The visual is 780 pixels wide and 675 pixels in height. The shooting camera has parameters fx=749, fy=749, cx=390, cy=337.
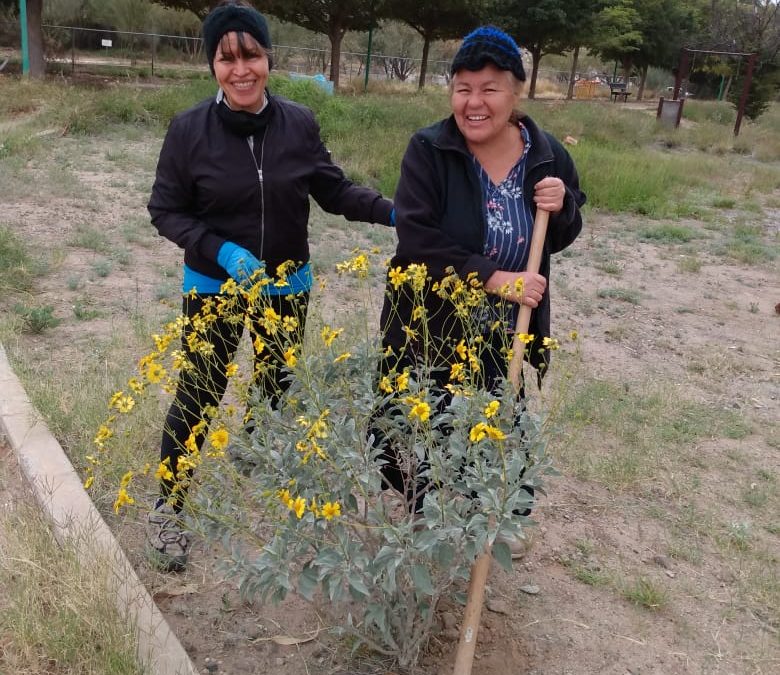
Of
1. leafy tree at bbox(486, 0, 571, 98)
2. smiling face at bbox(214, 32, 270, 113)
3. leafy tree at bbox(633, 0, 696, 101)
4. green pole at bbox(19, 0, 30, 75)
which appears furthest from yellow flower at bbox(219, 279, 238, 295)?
leafy tree at bbox(633, 0, 696, 101)

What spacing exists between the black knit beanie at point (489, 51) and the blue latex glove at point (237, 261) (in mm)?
825

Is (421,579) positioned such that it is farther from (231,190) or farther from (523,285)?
(231,190)

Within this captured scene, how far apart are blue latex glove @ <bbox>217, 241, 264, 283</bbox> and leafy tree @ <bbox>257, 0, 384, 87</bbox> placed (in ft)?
67.1

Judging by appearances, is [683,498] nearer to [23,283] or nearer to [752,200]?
[23,283]

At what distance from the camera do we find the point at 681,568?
2803mm

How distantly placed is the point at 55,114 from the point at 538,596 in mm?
10801

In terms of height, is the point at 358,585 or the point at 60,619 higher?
the point at 358,585

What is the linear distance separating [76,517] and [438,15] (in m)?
24.9

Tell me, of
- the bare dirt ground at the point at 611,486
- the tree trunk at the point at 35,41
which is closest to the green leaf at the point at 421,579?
the bare dirt ground at the point at 611,486

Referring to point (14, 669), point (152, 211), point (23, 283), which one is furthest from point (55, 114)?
point (14, 669)

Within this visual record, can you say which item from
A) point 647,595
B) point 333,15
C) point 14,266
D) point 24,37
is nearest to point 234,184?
point 647,595

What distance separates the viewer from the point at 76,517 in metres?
2.57

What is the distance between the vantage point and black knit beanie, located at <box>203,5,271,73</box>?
2.23m

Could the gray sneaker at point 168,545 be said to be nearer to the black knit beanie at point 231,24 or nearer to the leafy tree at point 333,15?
the black knit beanie at point 231,24
